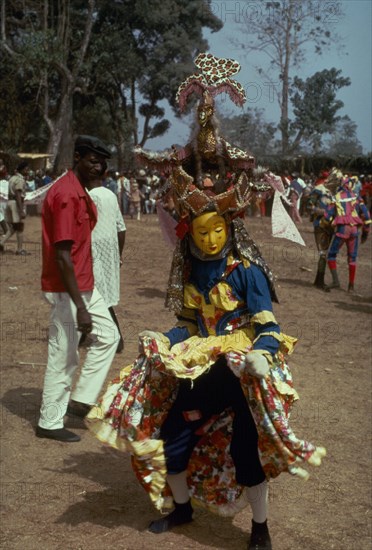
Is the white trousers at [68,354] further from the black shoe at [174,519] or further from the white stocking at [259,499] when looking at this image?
the white stocking at [259,499]

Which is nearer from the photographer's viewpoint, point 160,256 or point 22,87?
point 160,256

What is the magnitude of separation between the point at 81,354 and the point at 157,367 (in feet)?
13.4

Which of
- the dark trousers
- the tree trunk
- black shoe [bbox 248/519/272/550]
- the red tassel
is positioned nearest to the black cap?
the red tassel

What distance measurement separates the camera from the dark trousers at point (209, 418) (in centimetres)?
373

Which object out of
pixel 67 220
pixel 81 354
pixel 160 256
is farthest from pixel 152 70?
pixel 67 220

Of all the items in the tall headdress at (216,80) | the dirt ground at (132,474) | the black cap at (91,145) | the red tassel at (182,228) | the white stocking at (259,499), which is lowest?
the dirt ground at (132,474)

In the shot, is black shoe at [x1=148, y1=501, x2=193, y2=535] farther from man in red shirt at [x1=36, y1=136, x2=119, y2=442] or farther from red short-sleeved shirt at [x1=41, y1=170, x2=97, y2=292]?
red short-sleeved shirt at [x1=41, y1=170, x2=97, y2=292]

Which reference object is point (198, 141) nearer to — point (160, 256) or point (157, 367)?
point (157, 367)

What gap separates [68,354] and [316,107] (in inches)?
1499

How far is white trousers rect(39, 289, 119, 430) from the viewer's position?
5148 millimetres

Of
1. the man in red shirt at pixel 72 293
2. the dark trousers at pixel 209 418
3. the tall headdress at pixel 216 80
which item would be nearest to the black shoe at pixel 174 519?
the dark trousers at pixel 209 418

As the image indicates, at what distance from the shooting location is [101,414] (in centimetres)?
379

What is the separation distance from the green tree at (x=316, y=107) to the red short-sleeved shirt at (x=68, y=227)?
35.8 metres

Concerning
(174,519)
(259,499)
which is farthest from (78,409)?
(259,499)
